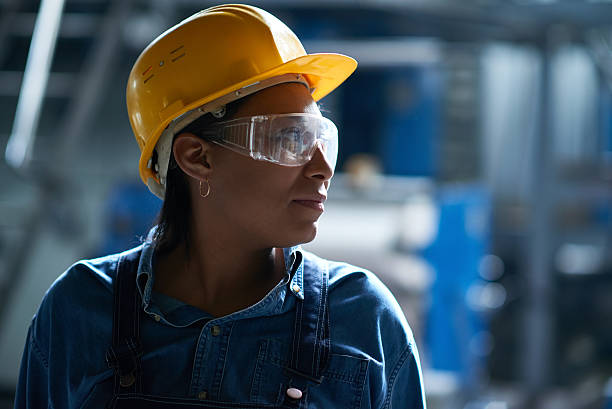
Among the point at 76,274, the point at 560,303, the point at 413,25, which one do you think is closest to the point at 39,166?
the point at 76,274

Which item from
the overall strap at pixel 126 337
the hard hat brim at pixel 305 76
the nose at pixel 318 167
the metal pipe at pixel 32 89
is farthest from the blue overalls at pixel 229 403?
the metal pipe at pixel 32 89

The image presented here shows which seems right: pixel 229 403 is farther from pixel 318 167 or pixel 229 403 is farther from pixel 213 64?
pixel 213 64

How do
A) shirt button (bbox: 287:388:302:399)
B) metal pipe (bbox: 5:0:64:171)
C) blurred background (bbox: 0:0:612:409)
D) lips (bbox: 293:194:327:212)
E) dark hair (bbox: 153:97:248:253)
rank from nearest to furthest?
shirt button (bbox: 287:388:302:399) → lips (bbox: 293:194:327:212) → dark hair (bbox: 153:97:248:253) → metal pipe (bbox: 5:0:64:171) → blurred background (bbox: 0:0:612:409)

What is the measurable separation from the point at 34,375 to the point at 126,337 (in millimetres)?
255

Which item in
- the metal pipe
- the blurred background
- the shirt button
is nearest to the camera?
the shirt button

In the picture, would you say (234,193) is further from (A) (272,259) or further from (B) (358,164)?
(B) (358,164)

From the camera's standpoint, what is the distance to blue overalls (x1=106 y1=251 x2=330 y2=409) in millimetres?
1233

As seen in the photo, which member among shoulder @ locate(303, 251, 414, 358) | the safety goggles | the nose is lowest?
shoulder @ locate(303, 251, 414, 358)

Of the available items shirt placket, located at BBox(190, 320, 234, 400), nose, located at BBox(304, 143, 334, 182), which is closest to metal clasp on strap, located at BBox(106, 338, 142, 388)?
shirt placket, located at BBox(190, 320, 234, 400)

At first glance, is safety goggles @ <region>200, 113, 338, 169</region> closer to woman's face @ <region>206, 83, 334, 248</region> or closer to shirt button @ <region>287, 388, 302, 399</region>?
woman's face @ <region>206, 83, 334, 248</region>

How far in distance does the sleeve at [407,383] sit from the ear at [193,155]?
0.53m

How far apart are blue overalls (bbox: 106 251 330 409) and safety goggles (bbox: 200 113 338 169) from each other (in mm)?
262

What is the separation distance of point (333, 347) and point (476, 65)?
3.83m

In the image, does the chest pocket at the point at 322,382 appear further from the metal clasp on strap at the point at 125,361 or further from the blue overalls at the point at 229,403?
the metal clasp on strap at the point at 125,361
